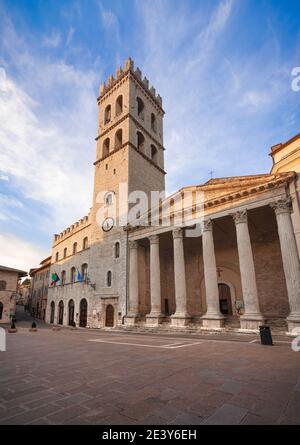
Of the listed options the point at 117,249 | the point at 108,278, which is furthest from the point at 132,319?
the point at 117,249

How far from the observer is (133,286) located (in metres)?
21.3

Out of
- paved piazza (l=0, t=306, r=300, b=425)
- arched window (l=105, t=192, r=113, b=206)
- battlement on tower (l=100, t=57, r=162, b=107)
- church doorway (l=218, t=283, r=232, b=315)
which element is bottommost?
paved piazza (l=0, t=306, r=300, b=425)

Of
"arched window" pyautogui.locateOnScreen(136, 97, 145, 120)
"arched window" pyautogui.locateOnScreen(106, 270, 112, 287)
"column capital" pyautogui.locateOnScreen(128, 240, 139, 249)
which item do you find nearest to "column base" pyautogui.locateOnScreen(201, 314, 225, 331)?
"column capital" pyautogui.locateOnScreen(128, 240, 139, 249)

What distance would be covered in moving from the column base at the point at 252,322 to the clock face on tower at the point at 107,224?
15.3m

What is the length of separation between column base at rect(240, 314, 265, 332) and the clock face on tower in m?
15.3

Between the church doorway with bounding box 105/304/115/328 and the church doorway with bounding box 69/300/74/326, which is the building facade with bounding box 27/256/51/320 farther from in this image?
the church doorway with bounding box 105/304/115/328

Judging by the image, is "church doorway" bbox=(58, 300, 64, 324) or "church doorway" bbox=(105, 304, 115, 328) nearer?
"church doorway" bbox=(105, 304, 115, 328)

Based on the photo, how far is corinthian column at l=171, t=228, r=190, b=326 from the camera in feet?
56.4

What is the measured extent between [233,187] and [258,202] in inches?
84.3

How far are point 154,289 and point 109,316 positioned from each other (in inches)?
247

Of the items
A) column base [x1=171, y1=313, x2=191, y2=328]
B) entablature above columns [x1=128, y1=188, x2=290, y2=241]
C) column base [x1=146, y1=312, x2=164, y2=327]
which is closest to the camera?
entablature above columns [x1=128, y1=188, x2=290, y2=241]
